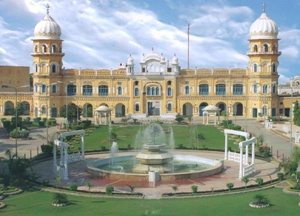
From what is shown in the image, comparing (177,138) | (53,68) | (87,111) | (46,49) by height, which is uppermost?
(46,49)

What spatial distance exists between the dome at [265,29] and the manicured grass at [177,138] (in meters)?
17.8

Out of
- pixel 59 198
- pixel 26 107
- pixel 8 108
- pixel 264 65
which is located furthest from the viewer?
pixel 26 107

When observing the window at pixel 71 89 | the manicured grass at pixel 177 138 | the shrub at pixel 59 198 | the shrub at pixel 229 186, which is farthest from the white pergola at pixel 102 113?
the shrub at pixel 59 198

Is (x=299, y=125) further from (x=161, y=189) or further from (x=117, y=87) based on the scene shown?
(x=161, y=189)

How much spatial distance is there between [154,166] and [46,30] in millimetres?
42711

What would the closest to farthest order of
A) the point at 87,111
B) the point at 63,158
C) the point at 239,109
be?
the point at 63,158 < the point at 87,111 < the point at 239,109

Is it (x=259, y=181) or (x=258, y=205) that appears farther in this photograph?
(x=259, y=181)

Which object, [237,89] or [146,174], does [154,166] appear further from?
[237,89]

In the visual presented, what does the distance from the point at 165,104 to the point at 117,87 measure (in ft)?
22.1

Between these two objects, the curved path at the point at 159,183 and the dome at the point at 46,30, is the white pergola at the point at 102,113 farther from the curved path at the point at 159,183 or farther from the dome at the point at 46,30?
the curved path at the point at 159,183

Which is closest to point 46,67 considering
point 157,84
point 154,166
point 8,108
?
point 8,108

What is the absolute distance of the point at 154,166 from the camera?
29672mm

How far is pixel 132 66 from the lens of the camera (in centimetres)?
6894

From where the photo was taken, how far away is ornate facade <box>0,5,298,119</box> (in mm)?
66812
